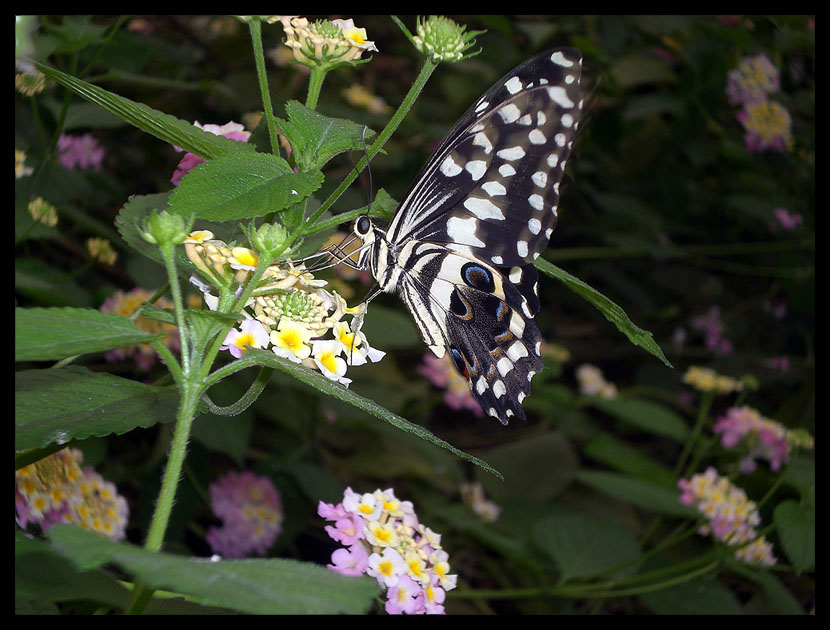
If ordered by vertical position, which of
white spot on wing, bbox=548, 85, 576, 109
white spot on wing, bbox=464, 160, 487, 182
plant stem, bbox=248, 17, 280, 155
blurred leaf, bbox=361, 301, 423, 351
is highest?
blurred leaf, bbox=361, 301, 423, 351

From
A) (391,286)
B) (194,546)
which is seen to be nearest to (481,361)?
(391,286)

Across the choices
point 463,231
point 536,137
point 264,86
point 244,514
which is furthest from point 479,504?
point 264,86

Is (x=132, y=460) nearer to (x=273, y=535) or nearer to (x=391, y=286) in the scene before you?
(x=273, y=535)

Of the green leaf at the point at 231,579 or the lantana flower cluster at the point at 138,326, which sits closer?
the green leaf at the point at 231,579

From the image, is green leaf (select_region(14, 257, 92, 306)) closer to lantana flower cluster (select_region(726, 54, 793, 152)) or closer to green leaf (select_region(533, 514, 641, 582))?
green leaf (select_region(533, 514, 641, 582))

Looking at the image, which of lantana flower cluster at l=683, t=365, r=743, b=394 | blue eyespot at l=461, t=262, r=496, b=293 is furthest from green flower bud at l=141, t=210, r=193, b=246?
lantana flower cluster at l=683, t=365, r=743, b=394

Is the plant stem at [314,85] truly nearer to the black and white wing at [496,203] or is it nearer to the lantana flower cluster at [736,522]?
the black and white wing at [496,203]

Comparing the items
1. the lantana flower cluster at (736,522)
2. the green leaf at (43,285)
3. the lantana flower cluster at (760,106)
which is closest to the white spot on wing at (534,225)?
the green leaf at (43,285)
